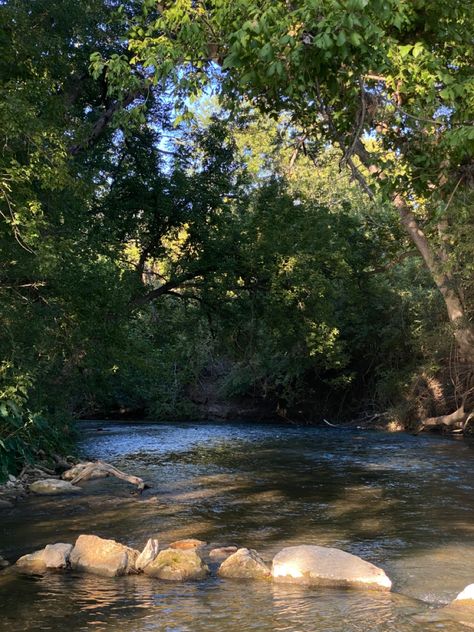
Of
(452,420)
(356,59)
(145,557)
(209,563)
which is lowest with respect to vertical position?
(209,563)

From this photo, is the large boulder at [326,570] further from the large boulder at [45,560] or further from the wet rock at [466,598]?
the large boulder at [45,560]

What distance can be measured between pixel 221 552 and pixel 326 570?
4.94 feet

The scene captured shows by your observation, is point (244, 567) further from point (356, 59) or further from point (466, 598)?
point (356, 59)

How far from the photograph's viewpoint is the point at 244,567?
718 centimetres

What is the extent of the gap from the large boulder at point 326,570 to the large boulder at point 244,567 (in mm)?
143

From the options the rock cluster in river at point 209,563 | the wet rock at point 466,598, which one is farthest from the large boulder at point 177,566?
the wet rock at point 466,598

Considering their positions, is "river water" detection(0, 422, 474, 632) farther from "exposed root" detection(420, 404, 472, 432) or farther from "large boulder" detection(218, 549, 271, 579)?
"exposed root" detection(420, 404, 472, 432)

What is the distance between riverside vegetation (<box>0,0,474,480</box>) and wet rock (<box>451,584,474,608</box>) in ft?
11.7

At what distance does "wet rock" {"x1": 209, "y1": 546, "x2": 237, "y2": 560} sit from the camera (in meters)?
7.88

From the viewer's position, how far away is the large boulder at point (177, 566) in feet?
23.5

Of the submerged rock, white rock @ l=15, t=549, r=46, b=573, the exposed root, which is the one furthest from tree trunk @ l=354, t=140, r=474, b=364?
the submerged rock

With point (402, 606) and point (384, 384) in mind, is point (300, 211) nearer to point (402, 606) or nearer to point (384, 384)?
point (384, 384)

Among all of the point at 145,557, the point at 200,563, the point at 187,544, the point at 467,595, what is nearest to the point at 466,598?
the point at 467,595

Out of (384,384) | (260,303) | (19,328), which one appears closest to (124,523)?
(19,328)
